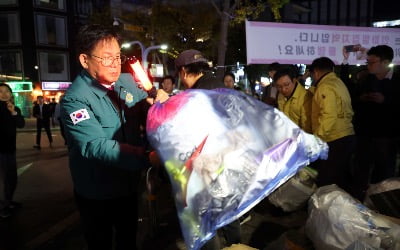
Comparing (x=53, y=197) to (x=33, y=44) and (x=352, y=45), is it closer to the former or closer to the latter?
(x=352, y=45)

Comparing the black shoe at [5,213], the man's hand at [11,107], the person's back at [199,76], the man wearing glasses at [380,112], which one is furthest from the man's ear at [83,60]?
the black shoe at [5,213]

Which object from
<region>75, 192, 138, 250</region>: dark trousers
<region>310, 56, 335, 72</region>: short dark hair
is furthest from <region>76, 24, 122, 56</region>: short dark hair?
<region>310, 56, 335, 72</region>: short dark hair

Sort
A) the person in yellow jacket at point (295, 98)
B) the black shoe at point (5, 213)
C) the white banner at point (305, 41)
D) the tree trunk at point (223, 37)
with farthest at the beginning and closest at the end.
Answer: the tree trunk at point (223, 37) → the white banner at point (305, 41) → the black shoe at point (5, 213) → the person in yellow jacket at point (295, 98)

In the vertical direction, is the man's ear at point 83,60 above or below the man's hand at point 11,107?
above

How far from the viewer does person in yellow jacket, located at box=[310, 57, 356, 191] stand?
11.1 feet

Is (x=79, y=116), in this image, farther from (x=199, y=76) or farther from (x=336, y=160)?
(x=336, y=160)

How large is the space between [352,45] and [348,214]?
433 cm

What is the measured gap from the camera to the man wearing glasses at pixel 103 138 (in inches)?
67.7

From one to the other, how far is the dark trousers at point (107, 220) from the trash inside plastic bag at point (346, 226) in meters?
1.21

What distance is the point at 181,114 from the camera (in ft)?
4.80

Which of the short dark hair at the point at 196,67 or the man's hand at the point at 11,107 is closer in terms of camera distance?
the short dark hair at the point at 196,67

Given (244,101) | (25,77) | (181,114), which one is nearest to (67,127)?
(181,114)

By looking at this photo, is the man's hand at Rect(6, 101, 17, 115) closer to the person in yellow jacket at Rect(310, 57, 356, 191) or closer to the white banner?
the white banner

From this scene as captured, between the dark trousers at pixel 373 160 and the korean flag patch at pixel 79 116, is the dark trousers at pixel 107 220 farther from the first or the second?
the dark trousers at pixel 373 160
